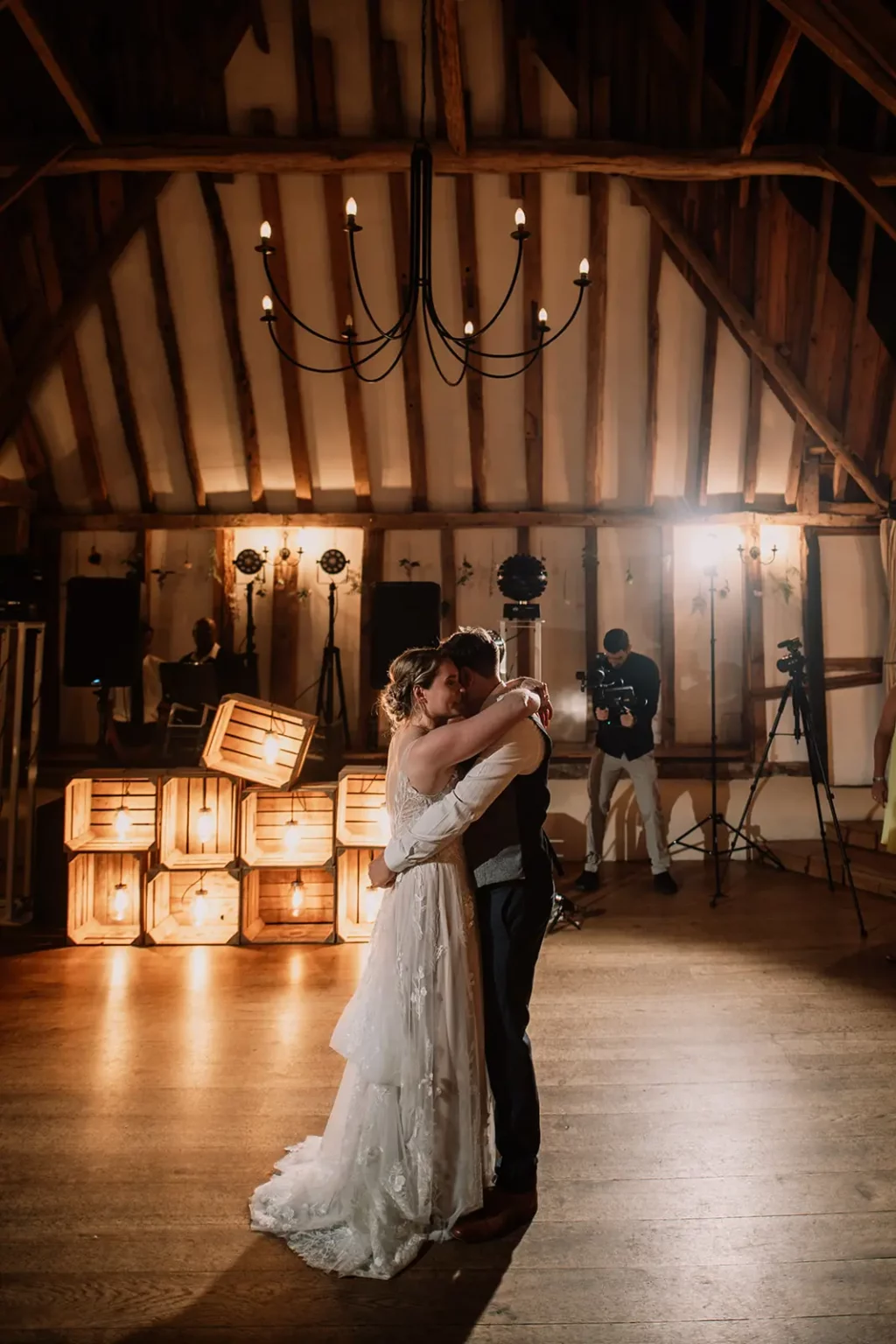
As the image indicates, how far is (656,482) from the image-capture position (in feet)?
24.3

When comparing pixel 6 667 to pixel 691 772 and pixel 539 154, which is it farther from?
pixel 691 772

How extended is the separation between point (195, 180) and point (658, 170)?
3.18 meters

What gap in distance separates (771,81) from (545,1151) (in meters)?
5.34

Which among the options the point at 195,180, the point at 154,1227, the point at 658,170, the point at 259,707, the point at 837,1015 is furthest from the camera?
the point at 195,180

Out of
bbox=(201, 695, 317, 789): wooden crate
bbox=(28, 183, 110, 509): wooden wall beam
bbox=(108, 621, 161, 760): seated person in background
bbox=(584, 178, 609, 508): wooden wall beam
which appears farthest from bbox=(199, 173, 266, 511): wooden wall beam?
bbox=(201, 695, 317, 789): wooden crate

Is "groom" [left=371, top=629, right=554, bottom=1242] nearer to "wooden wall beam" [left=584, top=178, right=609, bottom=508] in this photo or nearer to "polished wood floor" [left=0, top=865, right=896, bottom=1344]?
"polished wood floor" [left=0, top=865, right=896, bottom=1344]

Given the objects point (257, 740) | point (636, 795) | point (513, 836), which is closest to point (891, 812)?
point (636, 795)

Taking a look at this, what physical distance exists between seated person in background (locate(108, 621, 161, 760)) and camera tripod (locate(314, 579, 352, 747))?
4.37ft

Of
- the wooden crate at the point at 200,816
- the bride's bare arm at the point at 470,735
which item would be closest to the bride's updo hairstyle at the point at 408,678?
the bride's bare arm at the point at 470,735

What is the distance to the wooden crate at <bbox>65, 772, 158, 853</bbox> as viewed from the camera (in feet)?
16.0

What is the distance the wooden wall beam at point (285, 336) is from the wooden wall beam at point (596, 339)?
2.23 meters

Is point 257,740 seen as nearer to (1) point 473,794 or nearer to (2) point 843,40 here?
(1) point 473,794

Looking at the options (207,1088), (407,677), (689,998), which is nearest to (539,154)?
(407,677)

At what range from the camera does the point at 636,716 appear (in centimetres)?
602
